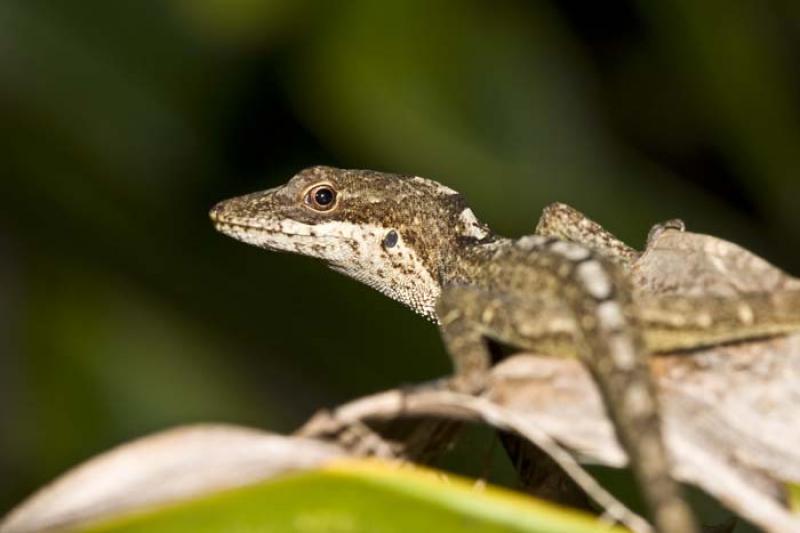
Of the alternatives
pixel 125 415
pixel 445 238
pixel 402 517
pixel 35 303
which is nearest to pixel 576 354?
pixel 402 517

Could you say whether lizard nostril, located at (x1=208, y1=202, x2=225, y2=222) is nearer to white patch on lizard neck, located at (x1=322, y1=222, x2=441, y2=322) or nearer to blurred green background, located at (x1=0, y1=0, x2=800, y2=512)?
white patch on lizard neck, located at (x1=322, y1=222, x2=441, y2=322)

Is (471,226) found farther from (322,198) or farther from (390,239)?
(322,198)

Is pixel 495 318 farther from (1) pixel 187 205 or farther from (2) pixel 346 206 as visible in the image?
(1) pixel 187 205

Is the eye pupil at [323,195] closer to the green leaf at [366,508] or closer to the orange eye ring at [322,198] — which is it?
the orange eye ring at [322,198]

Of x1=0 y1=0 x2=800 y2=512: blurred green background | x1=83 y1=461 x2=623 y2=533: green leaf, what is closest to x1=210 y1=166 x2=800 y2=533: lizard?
x1=83 y1=461 x2=623 y2=533: green leaf

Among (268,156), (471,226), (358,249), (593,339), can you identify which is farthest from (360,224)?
(268,156)

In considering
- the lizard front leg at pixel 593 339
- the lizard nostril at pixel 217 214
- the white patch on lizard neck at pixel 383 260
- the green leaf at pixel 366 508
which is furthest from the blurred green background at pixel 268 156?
the green leaf at pixel 366 508

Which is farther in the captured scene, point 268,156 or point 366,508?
point 268,156
